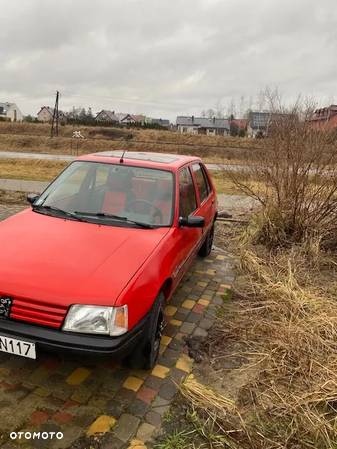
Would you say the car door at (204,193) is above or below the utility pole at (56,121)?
below

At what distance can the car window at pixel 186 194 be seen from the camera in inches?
164

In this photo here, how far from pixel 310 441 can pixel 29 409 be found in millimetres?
1901

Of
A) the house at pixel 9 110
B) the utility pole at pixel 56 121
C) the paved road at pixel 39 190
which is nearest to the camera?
the paved road at pixel 39 190

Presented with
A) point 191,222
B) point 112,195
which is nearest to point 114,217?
point 112,195

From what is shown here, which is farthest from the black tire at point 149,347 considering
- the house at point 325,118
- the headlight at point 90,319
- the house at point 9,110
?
the house at point 9,110

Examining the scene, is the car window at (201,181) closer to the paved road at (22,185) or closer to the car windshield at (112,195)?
the car windshield at (112,195)

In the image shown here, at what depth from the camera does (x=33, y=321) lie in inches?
102

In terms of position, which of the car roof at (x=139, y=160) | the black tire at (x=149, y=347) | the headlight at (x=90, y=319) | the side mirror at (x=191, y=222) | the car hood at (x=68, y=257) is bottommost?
the black tire at (x=149, y=347)

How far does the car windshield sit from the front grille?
1242mm

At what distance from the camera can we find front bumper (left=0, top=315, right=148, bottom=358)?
2514 mm

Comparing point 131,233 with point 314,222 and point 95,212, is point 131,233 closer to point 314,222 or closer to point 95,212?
point 95,212

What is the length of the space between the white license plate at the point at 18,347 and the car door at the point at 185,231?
1495 mm

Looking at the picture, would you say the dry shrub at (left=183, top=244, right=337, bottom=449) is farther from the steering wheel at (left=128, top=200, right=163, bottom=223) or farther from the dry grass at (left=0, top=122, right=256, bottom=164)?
the dry grass at (left=0, top=122, right=256, bottom=164)

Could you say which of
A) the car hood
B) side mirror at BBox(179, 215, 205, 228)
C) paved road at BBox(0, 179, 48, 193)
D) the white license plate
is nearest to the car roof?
side mirror at BBox(179, 215, 205, 228)
